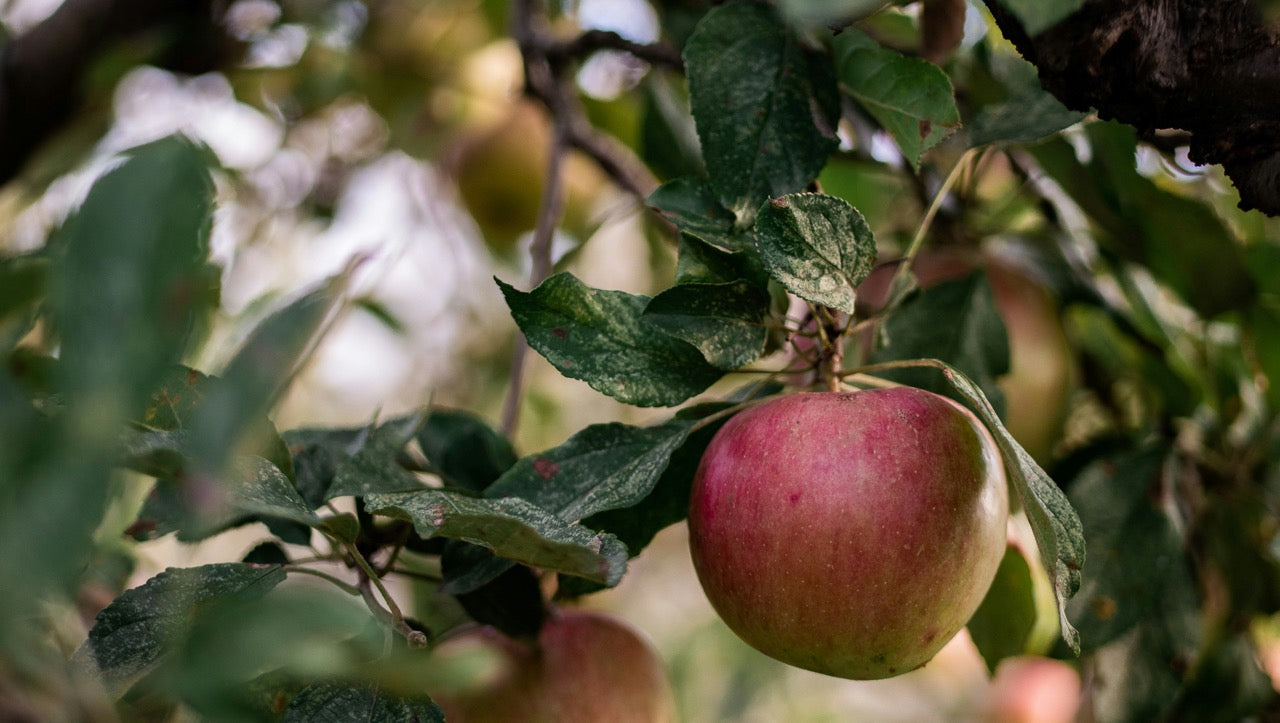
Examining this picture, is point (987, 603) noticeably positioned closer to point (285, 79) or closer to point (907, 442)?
point (907, 442)

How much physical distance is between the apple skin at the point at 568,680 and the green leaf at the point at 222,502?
15 cm

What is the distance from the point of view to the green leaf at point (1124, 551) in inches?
23.5

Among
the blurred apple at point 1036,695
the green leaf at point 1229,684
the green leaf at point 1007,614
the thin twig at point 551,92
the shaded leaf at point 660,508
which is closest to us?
the shaded leaf at point 660,508

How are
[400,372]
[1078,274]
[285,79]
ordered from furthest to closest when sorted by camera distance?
[400,372]
[285,79]
[1078,274]

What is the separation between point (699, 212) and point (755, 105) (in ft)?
0.22

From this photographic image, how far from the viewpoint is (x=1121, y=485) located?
664 millimetres

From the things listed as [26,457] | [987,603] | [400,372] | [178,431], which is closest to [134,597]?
[178,431]

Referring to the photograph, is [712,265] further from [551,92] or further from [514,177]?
[514,177]

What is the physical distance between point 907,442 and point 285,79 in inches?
42.6

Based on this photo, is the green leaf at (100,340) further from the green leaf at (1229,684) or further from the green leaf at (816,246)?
the green leaf at (1229,684)

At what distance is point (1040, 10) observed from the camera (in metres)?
0.29

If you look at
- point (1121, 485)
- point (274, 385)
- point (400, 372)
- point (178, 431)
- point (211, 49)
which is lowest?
point (400, 372)

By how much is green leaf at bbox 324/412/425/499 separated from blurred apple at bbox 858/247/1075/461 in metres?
0.32

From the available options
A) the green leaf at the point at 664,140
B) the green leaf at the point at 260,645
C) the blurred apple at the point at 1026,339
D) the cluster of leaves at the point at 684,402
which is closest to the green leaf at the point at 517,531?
the cluster of leaves at the point at 684,402
